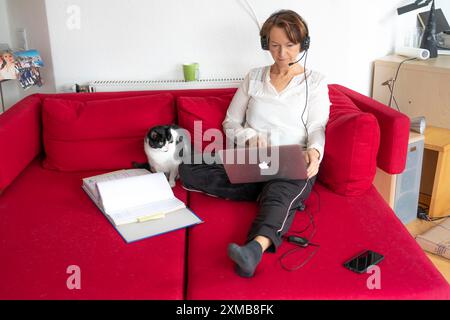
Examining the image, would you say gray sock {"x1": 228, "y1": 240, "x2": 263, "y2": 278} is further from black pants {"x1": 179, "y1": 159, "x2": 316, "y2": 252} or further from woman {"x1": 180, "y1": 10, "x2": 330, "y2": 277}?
woman {"x1": 180, "y1": 10, "x2": 330, "y2": 277}

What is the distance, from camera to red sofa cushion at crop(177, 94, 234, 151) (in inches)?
80.6

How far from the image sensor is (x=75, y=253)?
142cm

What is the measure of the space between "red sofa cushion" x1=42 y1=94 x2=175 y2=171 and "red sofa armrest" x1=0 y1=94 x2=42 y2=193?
0.06 metres

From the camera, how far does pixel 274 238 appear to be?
4.63 ft

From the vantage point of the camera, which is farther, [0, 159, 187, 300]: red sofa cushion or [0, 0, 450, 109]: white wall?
[0, 0, 450, 109]: white wall

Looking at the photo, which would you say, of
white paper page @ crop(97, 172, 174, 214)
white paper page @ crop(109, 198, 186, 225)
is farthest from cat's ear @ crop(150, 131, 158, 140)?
white paper page @ crop(109, 198, 186, 225)

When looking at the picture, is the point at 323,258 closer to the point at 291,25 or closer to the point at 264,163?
the point at 264,163

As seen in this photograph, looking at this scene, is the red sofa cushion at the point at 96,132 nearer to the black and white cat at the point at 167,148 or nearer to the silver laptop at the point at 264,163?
the black and white cat at the point at 167,148

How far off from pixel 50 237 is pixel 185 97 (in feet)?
2.98

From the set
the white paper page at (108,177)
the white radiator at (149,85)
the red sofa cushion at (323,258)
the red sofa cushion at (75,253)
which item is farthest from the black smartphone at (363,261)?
the white radiator at (149,85)

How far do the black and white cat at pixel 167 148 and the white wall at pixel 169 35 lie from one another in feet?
1.93

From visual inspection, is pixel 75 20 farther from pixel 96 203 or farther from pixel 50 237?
pixel 50 237

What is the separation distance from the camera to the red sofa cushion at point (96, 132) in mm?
2029
